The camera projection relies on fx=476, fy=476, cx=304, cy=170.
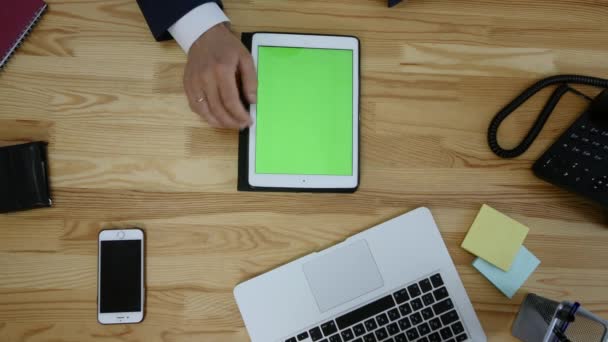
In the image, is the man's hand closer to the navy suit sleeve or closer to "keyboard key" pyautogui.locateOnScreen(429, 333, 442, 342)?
the navy suit sleeve

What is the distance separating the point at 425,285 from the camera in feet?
2.74

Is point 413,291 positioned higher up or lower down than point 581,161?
lower down

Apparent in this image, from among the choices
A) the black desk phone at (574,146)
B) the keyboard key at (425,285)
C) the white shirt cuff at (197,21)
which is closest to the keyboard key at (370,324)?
the keyboard key at (425,285)

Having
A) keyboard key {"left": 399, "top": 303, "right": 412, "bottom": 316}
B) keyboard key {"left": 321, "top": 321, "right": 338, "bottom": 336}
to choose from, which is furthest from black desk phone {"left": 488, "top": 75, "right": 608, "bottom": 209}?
keyboard key {"left": 321, "top": 321, "right": 338, "bottom": 336}

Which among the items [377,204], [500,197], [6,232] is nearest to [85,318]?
[6,232]

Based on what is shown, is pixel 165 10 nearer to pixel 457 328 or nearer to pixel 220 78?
pixel 220 78

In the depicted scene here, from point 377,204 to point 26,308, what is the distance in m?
0.63

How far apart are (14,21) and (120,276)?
0.48m

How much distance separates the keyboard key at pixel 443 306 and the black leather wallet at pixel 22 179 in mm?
694

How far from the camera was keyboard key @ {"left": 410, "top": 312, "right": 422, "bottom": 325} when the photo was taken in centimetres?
82

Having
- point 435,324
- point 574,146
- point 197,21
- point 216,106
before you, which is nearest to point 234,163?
point 216,106

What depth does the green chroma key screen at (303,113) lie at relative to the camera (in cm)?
83

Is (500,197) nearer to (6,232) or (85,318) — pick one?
→ (85,318)

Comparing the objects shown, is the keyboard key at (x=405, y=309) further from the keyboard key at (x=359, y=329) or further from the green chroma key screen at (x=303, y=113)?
the green chroma key screen at (x=303, y=113)
